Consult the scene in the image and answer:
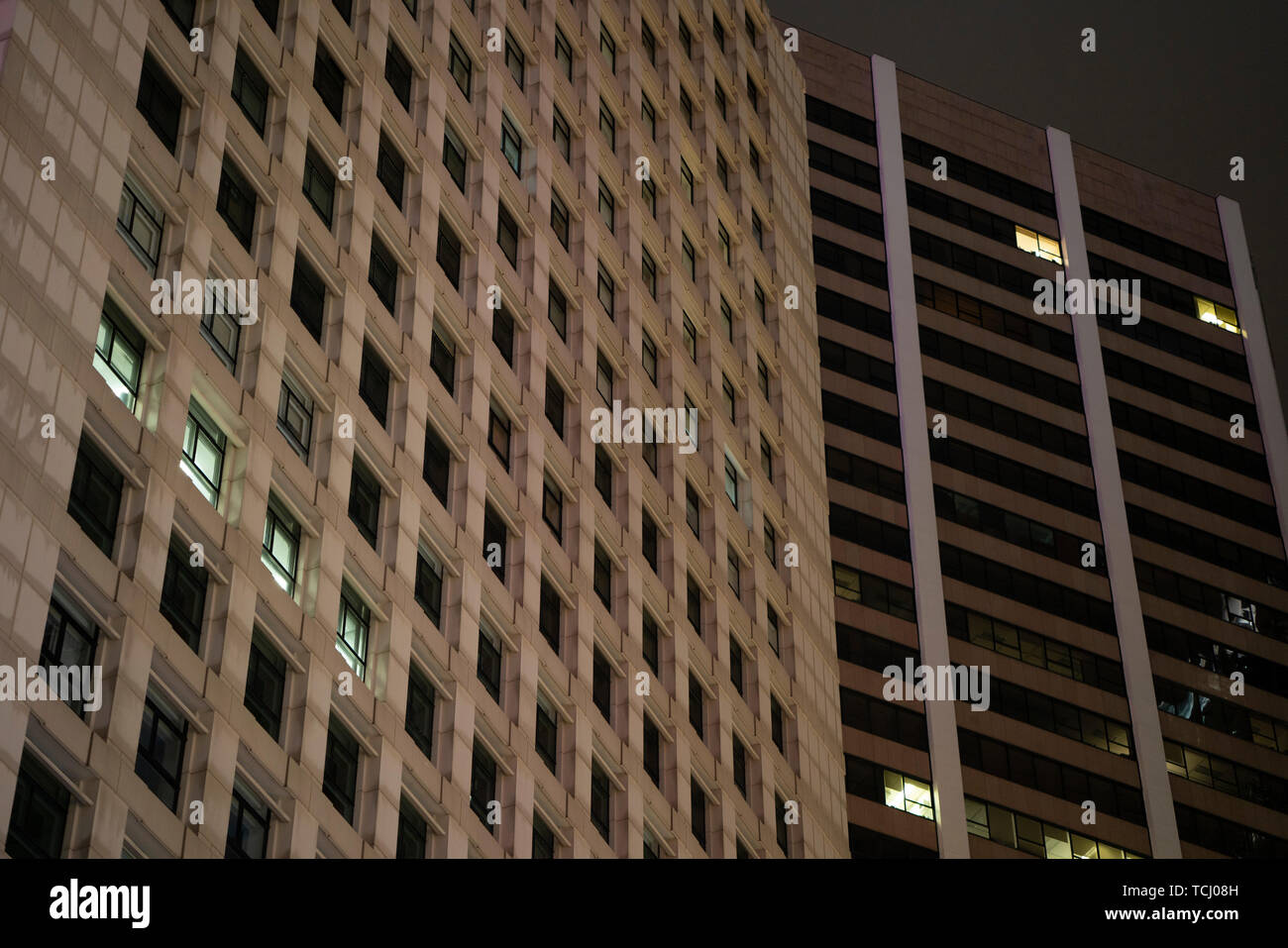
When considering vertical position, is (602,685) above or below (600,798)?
above

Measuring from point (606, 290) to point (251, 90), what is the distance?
53.5 feet

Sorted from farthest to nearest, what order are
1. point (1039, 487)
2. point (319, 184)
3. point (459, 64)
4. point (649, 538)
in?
point (1039, 487), point (649, 538), point (459, 64), point (319, 184)

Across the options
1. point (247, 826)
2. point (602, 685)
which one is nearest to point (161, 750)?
point (247, 826)

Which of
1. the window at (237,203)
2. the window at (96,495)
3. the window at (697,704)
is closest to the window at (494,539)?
the window at (237,203)

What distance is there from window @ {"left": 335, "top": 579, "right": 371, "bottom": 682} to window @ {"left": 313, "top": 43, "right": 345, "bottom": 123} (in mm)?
11464

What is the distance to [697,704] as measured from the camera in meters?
50.8

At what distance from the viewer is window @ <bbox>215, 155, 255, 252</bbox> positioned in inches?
1442

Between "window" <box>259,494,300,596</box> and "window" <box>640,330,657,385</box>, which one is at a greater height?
"window" <box>640,330,657,385</box>

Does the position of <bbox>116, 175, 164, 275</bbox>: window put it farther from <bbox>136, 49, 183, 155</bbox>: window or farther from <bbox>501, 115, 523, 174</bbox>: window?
<bbox>501, 115, 523, 174</bbox>: window

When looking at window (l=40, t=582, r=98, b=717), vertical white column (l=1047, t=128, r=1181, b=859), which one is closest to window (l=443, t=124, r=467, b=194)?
window (l=40, t=582, r=98, b=717)

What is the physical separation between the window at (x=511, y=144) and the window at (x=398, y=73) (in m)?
4.64

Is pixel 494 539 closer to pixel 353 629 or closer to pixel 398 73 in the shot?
pixel 353 629
